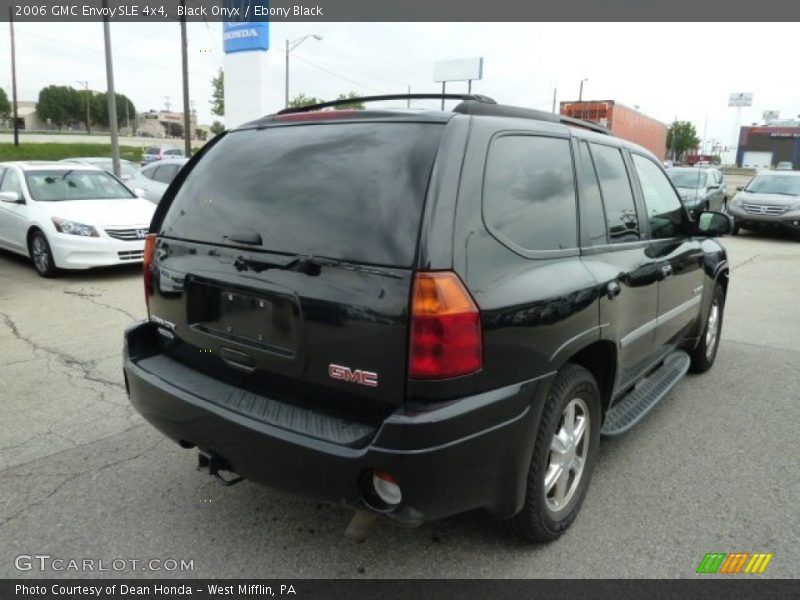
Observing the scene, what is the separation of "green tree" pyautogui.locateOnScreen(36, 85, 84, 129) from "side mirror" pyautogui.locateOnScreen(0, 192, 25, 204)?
414ft

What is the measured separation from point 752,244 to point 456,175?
14.3 m

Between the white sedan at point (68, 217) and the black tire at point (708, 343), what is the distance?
6839 mm

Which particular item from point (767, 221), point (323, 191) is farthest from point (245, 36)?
point (323, 191)

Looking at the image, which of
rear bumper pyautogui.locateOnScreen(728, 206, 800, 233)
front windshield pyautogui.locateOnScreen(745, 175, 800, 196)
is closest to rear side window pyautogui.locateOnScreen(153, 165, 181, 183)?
rear bumper pyautogui.locateOnScreen(728, 206, 800, 233)

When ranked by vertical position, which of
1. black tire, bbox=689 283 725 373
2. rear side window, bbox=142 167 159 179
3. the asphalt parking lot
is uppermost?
rear side window, bbox=142 167 159 179

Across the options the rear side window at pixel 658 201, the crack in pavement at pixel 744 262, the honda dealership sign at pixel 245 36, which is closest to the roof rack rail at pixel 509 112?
the rear side window at pixel 658 201

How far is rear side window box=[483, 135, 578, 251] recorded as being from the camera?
2.40 m

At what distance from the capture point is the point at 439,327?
6.86 ft

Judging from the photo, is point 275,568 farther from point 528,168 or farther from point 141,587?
point 528,168

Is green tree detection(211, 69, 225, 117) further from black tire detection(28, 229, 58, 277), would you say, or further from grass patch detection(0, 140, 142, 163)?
black tire detection(28, 229, 58, 277)

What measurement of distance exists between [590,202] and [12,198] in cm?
875

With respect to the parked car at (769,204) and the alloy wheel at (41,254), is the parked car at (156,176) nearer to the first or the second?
the alloy wheel at (41,254)

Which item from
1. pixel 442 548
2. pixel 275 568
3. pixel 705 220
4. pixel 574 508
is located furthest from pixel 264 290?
pixel 705 220

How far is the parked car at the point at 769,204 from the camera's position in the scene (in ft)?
47.3
